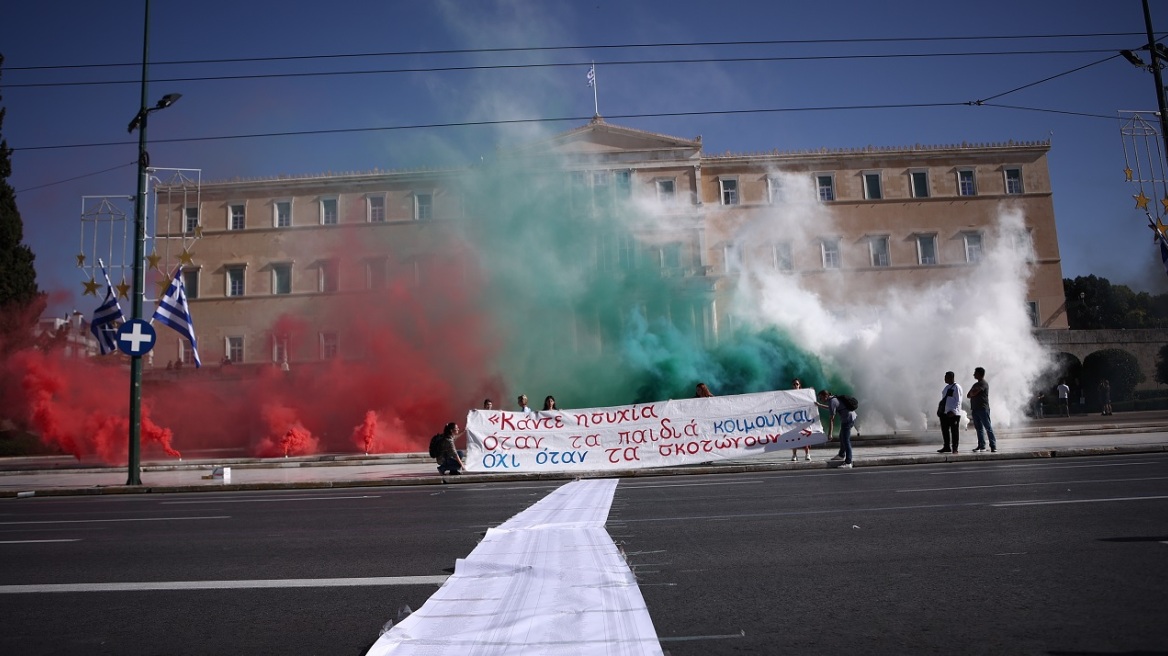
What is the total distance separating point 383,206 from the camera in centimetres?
5012

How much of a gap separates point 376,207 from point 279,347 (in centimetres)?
1136

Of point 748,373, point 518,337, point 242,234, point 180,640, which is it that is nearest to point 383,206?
point 242,234

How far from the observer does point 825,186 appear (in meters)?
A: 51.4

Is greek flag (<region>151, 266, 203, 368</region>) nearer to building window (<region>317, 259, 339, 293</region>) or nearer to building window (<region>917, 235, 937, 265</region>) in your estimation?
building window (<region>317, 259, 339, 293</region>)

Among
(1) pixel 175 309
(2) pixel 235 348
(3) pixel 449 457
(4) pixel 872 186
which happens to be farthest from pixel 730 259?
(3) pixel 449 457

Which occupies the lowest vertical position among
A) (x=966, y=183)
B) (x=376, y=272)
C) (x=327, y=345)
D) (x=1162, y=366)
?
(x=1162, y=366)

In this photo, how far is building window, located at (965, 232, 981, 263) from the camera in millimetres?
50719

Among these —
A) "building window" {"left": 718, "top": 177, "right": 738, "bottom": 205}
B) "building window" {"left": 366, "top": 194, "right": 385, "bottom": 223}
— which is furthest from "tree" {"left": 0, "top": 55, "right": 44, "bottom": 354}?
"building window" {"left": 718, "top": 177, "right": 738, "bottom": 205}

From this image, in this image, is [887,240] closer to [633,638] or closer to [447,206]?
[447,206]

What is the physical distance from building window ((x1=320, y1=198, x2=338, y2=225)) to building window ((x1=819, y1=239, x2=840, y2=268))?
107ft

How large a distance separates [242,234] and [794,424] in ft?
146

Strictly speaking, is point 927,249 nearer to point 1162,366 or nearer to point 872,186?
point 872,186

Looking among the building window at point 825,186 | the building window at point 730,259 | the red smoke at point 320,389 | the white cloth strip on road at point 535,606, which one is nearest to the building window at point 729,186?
the building window at point 730,259

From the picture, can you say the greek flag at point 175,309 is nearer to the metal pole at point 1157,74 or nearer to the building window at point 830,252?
the metal pole at point 1157,74
